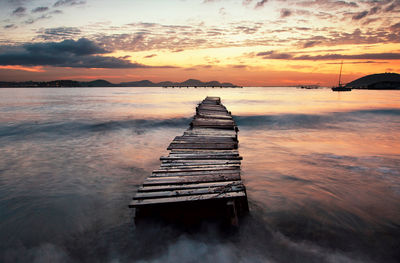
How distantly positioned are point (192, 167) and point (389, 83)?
205m

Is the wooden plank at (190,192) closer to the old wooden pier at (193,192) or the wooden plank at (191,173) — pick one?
the old wooden pier at (193,192)

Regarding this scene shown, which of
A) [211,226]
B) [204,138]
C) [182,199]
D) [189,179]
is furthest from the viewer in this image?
[204,138]

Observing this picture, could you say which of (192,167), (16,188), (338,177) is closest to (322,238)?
(192,167)

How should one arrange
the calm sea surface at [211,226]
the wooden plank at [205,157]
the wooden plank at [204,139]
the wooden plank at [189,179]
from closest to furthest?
1. the calm sea surface at [211,226]
2. the wooden plank at [189,179]
3. the wooden plank at [205,157]
4. the wooden plank at [204,139]

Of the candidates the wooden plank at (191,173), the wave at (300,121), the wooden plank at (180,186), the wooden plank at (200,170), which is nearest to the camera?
the wooden plank at (180,186)

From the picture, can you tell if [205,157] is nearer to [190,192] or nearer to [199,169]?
[199,169]

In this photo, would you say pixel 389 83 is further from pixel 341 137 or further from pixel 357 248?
pixel 357 248

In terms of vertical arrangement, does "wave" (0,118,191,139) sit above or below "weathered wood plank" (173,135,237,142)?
below

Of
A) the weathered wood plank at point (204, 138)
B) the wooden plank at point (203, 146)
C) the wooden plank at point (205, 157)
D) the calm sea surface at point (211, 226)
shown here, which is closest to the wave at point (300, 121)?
A: the calm sea surface at point (211, 226)

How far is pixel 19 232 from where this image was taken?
4.73m

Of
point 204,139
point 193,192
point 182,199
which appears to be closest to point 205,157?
point 193,192

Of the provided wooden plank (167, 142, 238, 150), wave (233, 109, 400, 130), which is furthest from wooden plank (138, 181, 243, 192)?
wave (233, 109, 400, 130)

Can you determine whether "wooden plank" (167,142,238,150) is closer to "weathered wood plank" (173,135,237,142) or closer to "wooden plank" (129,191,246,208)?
"weathered wood plank" (173,135,237,142)

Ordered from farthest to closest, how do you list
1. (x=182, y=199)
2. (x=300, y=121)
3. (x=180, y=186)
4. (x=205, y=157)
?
(x=300, y=121), (x=205, y=157), (x=180, y=186), (x=182, y=199)
